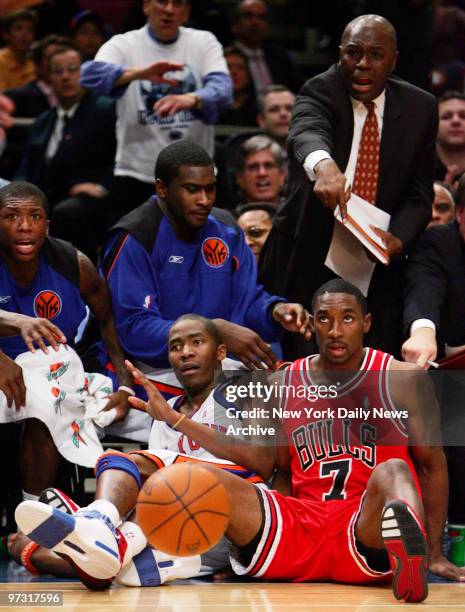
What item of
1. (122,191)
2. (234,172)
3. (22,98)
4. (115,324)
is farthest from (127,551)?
(22,98)

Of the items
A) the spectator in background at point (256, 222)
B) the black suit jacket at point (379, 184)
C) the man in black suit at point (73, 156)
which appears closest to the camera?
the black suit jacket at point (379, 184)

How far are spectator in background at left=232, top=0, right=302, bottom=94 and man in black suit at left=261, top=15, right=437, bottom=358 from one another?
3.60 metres

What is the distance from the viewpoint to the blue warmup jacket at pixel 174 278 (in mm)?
5363

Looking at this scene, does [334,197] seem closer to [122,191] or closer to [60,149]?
[122,191]

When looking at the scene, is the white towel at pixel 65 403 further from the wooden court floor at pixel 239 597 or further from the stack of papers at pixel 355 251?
the stack of papers at pixel 355 251

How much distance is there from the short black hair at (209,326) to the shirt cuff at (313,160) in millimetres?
742

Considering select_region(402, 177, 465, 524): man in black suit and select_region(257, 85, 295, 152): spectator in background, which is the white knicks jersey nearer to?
select_region(402, 177, 465, 524): man in black suit

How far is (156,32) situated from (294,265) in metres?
2.13

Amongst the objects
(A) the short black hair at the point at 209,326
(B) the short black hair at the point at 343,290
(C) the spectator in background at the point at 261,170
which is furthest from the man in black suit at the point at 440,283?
(C) the spectator in background at the point at 261,170

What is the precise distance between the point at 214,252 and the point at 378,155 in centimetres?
86

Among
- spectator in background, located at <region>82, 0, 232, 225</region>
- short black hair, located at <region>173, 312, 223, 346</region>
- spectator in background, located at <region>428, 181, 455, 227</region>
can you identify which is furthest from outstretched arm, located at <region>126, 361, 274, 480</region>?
spectator in background, located at <region>82, 0, 232, 225</region>

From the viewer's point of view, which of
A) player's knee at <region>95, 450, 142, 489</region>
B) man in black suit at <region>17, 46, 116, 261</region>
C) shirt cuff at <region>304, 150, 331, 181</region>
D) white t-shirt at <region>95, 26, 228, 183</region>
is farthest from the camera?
man in black suit at <region>17, 46, 116, 261</region>

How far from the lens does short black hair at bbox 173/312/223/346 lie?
4.97m

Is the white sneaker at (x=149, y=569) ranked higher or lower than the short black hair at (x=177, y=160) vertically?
lower
